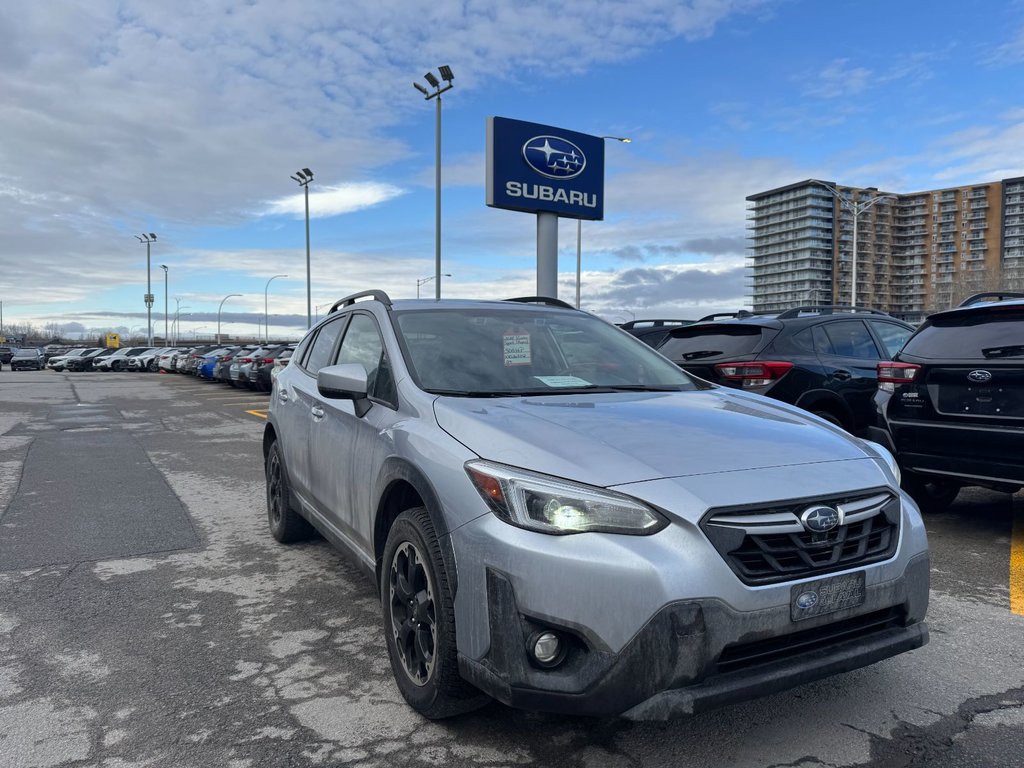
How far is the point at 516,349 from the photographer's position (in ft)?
12.3

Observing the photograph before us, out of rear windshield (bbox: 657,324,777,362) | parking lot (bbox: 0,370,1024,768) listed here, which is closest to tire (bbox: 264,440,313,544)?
parking lot (bbox: 0,370,1024,768)

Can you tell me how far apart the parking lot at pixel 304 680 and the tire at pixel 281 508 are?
12cm

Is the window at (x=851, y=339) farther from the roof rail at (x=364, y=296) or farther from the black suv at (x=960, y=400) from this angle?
the roof rail at (x=364, y=296)

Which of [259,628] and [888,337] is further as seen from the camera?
[888,337]

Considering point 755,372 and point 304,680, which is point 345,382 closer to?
point 304,680

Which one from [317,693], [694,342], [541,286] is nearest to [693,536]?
[317,693]

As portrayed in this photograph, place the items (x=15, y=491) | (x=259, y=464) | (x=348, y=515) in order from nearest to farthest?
(x=348, y=515), (x=15, y=491), (x=259, y=464)

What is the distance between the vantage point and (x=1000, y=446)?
480 cm

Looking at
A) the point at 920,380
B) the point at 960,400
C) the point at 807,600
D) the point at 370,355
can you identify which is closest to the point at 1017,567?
the point at 960,400

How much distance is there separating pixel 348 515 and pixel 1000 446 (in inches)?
158

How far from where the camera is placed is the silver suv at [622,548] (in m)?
2.21

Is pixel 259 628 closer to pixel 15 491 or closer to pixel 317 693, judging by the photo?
Result: pixel 317 693

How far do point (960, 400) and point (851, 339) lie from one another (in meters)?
2.41

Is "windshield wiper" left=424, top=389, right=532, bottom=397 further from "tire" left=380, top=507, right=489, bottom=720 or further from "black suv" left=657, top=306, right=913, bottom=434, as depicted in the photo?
"black suv" left=657, top=306, right=913, bottom=434
